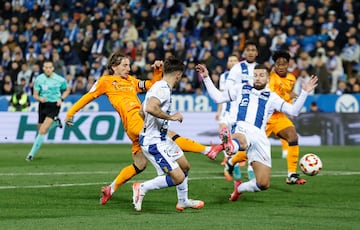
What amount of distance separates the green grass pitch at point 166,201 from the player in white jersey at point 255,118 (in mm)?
382

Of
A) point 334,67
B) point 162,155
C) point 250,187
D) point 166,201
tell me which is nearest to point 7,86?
point 334,67

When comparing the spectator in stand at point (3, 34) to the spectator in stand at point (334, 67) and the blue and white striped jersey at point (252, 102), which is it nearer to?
the spectator in stand at point (334, 67)

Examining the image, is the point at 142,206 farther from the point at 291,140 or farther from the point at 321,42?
the point at 321,42

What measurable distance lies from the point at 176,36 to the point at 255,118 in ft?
63.0

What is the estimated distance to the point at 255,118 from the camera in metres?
13.1

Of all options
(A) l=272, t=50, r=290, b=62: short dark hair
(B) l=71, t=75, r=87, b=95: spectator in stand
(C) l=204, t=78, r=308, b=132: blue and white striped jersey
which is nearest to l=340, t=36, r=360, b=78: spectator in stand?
(B) l=71, t=75, r=87, b=95: spectator in stand

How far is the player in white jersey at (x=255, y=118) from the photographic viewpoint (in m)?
12.7

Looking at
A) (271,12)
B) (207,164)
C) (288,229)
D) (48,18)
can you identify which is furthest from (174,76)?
(48,18)

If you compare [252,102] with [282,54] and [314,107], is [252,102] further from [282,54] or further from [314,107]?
[314,107]

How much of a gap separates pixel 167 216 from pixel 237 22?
21.1 metres

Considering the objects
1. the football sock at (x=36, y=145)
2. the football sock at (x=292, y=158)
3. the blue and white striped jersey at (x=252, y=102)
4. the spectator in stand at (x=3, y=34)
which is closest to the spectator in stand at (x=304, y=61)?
the football sock at (x=36, y=145)

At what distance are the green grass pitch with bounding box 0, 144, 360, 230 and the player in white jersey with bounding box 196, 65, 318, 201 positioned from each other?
38cm

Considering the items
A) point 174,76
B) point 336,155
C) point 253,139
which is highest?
point 174,76

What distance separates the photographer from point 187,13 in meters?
32.8
